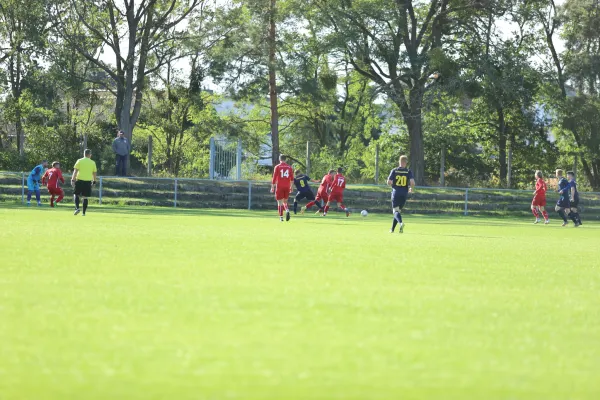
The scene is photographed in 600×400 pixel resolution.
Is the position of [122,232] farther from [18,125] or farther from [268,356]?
[18,125]

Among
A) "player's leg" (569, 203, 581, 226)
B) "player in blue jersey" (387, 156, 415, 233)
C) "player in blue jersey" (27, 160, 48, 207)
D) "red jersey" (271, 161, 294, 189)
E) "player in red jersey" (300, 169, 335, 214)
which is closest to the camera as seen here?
"player in blue jersey" (387, 156, 415, 233)

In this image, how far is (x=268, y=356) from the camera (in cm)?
571

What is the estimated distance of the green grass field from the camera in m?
5.03

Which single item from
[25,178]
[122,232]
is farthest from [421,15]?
[122,232]

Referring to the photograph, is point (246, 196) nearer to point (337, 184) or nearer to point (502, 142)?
point (337, 184)

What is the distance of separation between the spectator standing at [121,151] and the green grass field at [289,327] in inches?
1034

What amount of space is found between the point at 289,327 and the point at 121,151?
110 feet

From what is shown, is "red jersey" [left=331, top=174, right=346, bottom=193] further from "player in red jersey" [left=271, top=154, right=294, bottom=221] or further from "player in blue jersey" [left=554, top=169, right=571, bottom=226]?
"player in blue jersey" [left=554, top=169, right=571, bottom=226]

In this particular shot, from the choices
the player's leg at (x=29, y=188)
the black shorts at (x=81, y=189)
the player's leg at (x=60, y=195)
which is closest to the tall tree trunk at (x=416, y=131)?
the player's leg at (x=60, y=195)

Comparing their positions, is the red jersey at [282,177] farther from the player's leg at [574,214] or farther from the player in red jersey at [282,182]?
the player's leg at [574,214]

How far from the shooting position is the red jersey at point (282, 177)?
2788cm

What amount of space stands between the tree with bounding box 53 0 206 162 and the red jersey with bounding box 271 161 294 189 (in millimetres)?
16902

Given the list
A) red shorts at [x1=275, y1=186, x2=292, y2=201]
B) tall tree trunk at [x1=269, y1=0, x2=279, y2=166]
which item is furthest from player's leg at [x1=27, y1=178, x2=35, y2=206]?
red shorts at [x1=275, y1=186, x2=292, y2=201]

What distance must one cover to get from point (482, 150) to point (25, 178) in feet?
87.7
